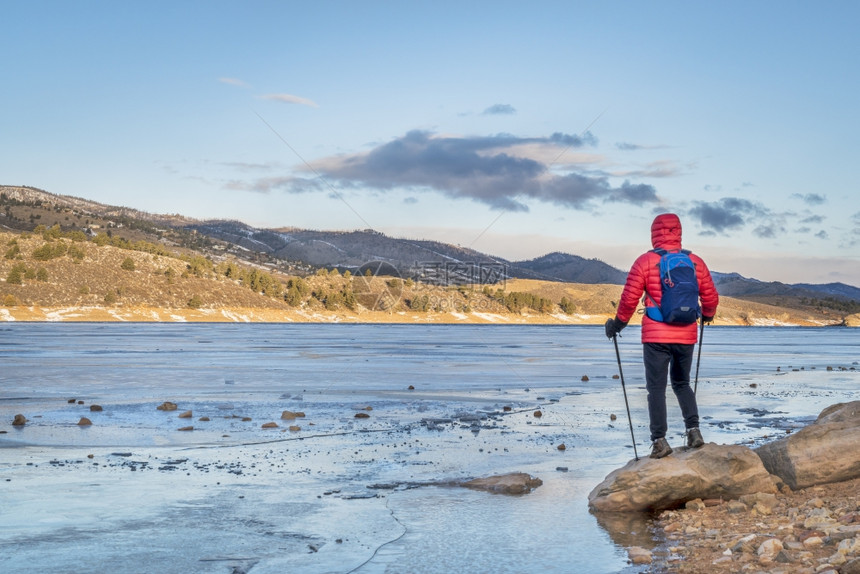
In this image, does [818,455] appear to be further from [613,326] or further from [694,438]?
[613,326]

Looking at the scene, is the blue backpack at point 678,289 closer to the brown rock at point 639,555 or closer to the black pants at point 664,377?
the black pants at point 664,377

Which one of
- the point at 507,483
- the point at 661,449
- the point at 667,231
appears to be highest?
the point at 667,231

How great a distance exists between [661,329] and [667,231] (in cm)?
116

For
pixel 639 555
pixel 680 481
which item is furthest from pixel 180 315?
pixel 639 555

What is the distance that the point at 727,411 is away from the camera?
20.3 meters

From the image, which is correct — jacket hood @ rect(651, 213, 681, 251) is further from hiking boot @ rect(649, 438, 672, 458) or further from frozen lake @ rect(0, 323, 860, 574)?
frozen lake @ rect(0, 323, 860, 574)

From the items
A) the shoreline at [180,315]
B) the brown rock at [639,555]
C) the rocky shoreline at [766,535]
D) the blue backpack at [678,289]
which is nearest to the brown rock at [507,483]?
the rocky shoreline at [766,535]

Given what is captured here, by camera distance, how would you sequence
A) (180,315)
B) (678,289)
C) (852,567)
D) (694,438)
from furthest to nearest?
1. (180,315)
2. (694,438)
3. (678,289)
4. (852,567)

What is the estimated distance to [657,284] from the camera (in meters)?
9.55

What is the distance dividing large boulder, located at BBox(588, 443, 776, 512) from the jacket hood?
2590mm

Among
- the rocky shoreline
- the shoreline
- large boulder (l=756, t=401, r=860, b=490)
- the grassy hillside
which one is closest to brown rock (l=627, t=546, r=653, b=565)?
the rocky shoreline

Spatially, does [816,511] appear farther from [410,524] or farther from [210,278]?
[210,278]

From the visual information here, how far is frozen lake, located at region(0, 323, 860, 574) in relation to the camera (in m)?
7.87

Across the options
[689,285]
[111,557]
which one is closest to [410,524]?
[111,557]
